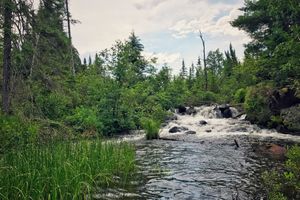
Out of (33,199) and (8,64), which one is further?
(8,64)

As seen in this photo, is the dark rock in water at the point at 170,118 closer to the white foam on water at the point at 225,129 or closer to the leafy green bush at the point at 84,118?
the white foam on water at the point at 225,129

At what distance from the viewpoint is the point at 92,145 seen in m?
8.59

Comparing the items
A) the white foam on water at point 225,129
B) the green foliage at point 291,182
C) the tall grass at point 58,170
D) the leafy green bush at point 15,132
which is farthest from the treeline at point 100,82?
the green foliage at point 291,182

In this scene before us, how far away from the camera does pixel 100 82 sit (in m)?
22.5

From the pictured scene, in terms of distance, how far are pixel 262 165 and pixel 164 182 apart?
3.87 meters

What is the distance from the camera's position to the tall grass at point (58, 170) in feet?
17.4

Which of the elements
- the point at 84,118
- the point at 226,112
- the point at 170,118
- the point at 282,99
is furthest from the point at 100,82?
the point at 282,99

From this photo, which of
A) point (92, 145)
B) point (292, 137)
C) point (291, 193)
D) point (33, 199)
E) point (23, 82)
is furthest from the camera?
point (292, 137)

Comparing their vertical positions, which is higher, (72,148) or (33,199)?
(72,148)

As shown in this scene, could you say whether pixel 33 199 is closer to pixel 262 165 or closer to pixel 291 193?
pixel 291 193

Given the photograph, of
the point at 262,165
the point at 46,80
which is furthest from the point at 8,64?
the point at 262,165

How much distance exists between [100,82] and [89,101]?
1581 mm

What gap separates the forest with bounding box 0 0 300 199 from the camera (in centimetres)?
637

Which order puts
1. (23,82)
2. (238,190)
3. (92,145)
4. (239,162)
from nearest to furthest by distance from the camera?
(238,190), (92,145), (23,82), (239,162)
